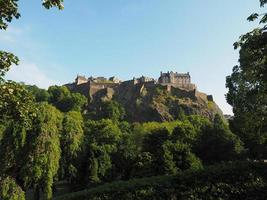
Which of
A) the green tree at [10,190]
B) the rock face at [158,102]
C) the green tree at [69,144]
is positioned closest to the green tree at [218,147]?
the green tree at [69,144]

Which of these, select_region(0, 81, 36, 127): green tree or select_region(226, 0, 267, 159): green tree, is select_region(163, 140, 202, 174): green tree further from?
select_region(0, 81, 36, 127): green tree

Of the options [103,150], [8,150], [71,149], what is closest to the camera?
[8,150]

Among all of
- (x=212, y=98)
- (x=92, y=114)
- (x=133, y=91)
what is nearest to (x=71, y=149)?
(x=92, y=114)

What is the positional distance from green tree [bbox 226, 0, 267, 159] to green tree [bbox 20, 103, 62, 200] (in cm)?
1483

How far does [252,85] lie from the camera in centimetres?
2922

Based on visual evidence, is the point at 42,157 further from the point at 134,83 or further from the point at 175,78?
the point at 175,78

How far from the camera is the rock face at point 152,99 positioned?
3821 inches

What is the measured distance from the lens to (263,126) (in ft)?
78.0

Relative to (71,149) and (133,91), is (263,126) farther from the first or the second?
(133,91)

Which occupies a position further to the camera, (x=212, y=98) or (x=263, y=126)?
(x=212, y=98)

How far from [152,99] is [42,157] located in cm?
6935

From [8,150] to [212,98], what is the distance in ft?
269

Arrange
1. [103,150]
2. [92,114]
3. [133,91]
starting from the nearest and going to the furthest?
[103,150] → [92,114] → [133,91]

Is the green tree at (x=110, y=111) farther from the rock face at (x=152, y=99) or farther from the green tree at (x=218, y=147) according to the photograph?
the green tree at (x=218, y=147)
